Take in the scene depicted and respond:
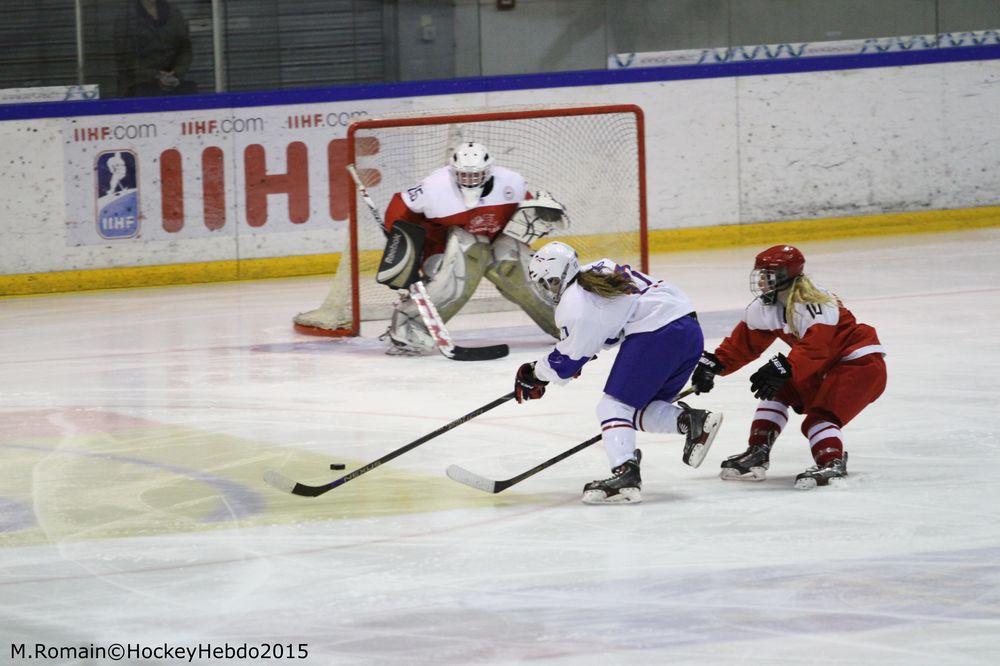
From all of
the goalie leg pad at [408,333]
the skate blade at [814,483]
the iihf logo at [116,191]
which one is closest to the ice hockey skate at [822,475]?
the skate blade at [814,483]

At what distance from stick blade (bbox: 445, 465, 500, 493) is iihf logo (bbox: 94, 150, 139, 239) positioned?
556cm

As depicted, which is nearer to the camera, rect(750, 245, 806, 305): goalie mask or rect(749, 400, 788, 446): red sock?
rect(750, 245, 806, 305): goalie mask

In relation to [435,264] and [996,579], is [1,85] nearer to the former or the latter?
[435,264]

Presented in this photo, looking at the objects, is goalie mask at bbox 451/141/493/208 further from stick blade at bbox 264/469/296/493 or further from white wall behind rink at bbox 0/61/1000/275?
white wall behind rink at bbox 0/61/1000/275

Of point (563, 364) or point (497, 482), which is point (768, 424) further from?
point (497, 482)

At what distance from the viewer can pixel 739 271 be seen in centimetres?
903

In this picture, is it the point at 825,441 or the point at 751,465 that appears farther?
the point at 751,465

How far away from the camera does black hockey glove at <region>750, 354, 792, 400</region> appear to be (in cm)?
399

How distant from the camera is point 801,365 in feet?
13.3

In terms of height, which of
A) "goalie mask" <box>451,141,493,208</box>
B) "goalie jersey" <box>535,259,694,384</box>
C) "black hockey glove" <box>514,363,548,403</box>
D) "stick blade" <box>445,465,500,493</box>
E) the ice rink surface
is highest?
"goalie mask" <box>451,141,493,208</box>

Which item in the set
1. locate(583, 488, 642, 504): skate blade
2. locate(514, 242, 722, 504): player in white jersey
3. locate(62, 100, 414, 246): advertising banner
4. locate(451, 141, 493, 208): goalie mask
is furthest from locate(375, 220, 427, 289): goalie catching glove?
locate(583, 488, 642, 504): skate blade

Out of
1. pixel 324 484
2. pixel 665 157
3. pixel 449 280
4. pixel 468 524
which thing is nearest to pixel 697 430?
pixel 468 524

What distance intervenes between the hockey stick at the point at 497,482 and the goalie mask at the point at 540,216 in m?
2.69

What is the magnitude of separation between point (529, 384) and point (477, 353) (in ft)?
8.28
